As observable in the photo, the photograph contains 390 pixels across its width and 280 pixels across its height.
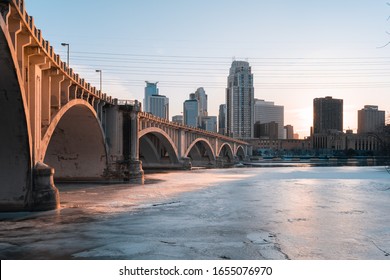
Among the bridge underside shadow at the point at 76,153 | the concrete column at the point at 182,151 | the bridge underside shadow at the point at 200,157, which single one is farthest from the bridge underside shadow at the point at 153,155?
the bridge underside shadow at the point at 76,153

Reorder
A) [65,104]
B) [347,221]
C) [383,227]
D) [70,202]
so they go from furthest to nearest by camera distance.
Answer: [65,104]
[70,202]
[347,221]
[383,227]

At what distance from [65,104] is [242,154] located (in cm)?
15461

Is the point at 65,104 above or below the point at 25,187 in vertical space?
above

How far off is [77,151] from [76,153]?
0.22 metres

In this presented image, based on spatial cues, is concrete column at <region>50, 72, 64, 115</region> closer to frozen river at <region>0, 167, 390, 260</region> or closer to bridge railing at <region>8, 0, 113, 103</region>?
bridge railing at <region>8, 0, 113, 103</region>

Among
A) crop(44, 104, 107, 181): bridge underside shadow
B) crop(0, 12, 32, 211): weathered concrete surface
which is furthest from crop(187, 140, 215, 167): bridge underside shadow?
crop(0, 12, 32, 211): weathered concrete surface

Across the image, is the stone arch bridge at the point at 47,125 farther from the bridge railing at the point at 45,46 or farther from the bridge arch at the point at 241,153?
the bridge arch at the point at 241,153

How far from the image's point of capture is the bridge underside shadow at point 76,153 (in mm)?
40281

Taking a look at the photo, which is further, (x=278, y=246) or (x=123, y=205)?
(x=123, y=205)

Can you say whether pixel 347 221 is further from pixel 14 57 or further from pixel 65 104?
pixel 65 104

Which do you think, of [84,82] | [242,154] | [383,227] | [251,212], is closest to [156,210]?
[251,212]

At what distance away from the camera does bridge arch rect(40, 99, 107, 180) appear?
131ft

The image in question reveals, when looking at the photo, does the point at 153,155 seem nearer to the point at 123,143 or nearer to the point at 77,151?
the point at 123,143

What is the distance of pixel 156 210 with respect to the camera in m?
21.2
